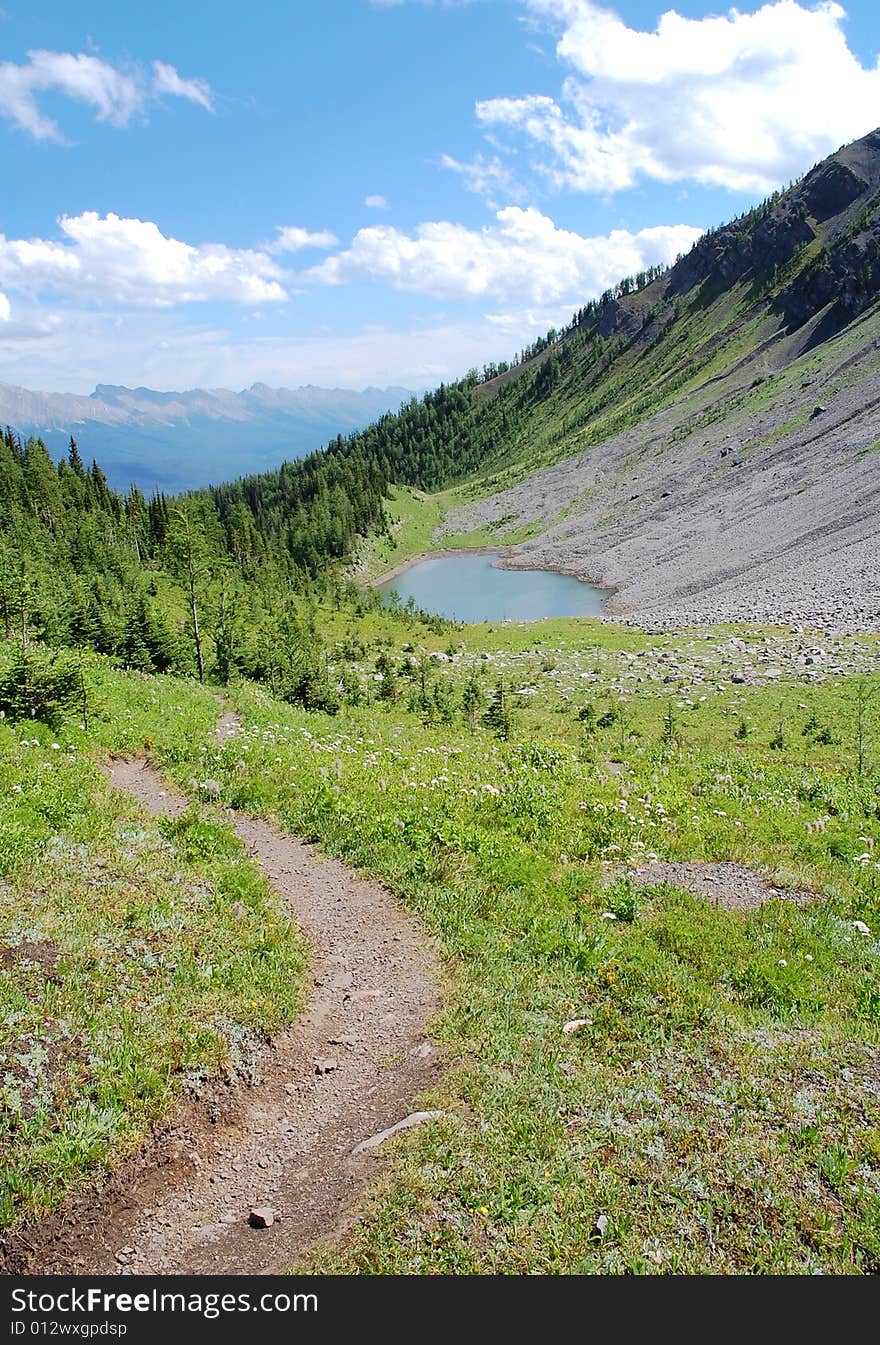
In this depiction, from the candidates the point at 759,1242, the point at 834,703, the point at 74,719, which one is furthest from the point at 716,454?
the point at 759,1242

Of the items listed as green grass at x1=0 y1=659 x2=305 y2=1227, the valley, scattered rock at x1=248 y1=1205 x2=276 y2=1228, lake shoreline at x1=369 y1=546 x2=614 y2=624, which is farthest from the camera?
lake shoreline at x1=369 y1=546 x2=614 y2=624

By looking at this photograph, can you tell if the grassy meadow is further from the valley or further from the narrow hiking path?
the narrow hiking path

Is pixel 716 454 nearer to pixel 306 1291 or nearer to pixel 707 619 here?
pixel 707 619

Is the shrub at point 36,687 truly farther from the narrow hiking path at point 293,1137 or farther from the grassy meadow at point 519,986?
the narrow hiking path at point 293,1137

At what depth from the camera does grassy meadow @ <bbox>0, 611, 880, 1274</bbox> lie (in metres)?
6.54

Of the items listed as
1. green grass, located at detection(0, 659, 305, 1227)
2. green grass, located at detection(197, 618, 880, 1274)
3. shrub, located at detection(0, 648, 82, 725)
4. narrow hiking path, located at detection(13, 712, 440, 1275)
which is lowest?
green grass, located at detection(197, 618, 880, 1274)

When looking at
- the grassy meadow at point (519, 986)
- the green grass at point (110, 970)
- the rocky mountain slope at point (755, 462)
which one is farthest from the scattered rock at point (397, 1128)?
the rocky mountain slope at point (755, 462)

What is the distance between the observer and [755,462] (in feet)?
342

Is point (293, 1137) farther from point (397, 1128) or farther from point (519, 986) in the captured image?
point (519, 986)

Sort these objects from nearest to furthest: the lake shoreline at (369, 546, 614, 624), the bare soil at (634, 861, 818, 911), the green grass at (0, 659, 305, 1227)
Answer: the green grass at (0, 659, 305, 1227), the bare soil at (634, 861, 818, 911), the lake shoreline at (369, 546, 614, 624)

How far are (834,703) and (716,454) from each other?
308ft

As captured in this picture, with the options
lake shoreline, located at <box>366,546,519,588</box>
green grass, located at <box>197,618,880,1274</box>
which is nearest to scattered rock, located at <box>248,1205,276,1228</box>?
green grass, located at <box>197,618,880,1274</box>

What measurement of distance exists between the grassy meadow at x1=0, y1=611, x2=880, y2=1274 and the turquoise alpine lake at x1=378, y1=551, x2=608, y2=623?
2509 inches

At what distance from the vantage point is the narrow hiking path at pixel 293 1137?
641 cm
